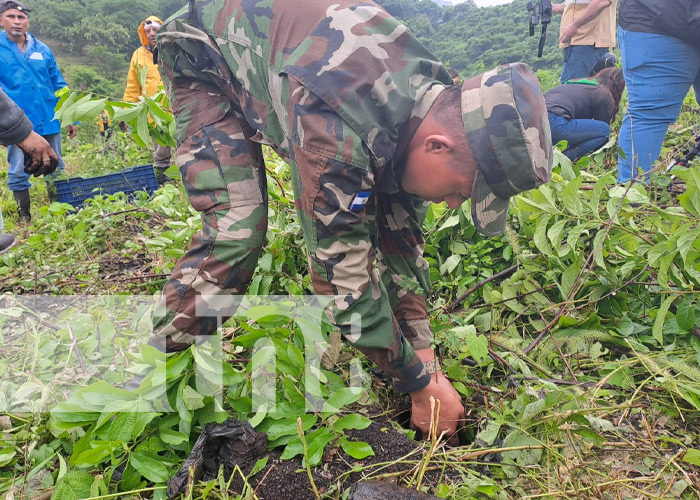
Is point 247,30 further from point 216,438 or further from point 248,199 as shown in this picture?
point 216,438

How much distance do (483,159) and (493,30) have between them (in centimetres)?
1305

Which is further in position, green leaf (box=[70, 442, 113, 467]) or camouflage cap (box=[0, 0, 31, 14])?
camouflage cap (box=[0, 0, 31, 14])

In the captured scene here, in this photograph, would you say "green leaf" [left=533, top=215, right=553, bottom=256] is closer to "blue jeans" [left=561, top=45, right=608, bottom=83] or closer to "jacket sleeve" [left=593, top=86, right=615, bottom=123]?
"jacket sleeve" [left=593, top=86, right=615, bottom=123]

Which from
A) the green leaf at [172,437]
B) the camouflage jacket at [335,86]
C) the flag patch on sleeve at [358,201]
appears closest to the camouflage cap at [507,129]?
the camouflage jacket at [335,86]

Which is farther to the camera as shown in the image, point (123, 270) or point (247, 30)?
point (123, 270)

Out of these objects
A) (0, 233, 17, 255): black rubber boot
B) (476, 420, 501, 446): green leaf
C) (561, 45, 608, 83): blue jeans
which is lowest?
(0, 233, 17, 255): black rubber boot

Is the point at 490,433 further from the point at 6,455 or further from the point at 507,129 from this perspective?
the point at 6,455

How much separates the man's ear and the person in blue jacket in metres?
4.17

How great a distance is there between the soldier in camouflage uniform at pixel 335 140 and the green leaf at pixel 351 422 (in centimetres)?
16

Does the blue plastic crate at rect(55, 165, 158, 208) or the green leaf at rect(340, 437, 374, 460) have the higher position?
the green leaf at rect(340, 437, 374, 460)

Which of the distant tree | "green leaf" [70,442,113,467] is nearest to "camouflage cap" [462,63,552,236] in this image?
"green leaf" [70,442,113,467]

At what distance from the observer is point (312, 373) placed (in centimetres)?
156

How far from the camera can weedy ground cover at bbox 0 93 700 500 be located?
4.45 feet

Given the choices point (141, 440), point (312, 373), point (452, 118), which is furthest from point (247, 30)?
point (141, 440)
